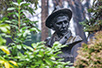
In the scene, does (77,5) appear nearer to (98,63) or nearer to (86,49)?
(86,49)

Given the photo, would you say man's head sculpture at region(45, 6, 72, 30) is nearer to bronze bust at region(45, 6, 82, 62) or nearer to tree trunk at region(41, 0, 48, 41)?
bronze bust at region(45, 6, 82, 62)

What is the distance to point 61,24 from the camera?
11.6 feet

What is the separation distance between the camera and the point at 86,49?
502 cm

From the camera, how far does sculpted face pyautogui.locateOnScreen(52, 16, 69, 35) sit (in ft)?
11.5

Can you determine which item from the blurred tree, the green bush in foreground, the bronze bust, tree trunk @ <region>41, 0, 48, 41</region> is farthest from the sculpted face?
tree trunk @ <region>41, 0, 48, 41</region>

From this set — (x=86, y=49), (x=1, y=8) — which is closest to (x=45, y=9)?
(x=1, y=8)

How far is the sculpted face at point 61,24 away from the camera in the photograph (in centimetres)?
351

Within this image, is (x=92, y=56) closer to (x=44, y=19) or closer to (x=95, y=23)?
(x=95, y=23)

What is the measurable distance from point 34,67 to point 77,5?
11.6m

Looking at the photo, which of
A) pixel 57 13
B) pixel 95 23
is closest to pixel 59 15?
pixel 57 13

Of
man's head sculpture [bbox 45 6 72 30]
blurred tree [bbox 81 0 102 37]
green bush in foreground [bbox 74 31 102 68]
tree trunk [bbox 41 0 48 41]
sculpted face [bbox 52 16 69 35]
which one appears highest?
tree trunk [bbox 41 0 48 41]

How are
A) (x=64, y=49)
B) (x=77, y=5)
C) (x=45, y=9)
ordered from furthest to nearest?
(x=77, y=5) → (x=45, y=9) → (x=64, y=49)

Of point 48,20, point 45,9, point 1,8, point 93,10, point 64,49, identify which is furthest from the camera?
point 45,9

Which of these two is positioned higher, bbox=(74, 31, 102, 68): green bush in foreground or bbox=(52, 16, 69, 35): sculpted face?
bbox=(52, 16, 69, 35): sculpted face
